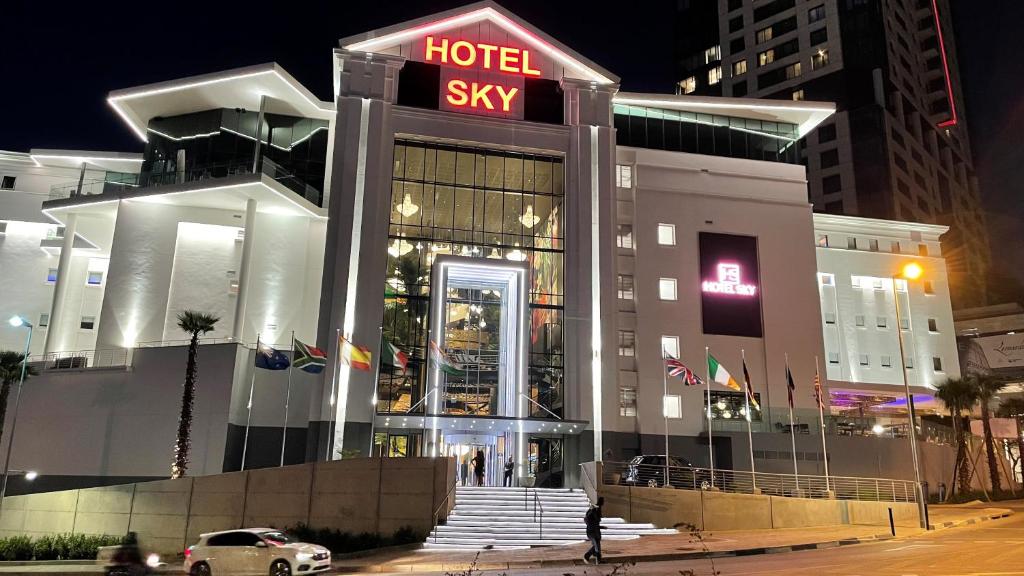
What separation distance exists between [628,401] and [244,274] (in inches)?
865

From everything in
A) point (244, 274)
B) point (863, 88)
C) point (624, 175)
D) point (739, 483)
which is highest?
point (863, 88)

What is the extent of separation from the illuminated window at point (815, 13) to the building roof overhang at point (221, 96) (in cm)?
7027

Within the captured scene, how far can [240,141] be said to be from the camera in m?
44.1

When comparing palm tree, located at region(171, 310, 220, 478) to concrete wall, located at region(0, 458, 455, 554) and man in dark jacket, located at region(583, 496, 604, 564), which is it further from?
man in dark jacket, located at region(583, 496, 604, 564)

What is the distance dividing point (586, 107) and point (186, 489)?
29.1 meters

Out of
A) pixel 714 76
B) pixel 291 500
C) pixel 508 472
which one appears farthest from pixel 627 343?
pixel 714 76

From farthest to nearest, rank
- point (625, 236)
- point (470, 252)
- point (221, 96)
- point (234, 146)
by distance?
point (625, 236), point (234, 146), point (221, 96), point (470, 252)

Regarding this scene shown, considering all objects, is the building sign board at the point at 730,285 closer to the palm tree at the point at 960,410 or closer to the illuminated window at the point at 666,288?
the illuminated window at the point at 666,288

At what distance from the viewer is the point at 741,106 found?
4925cm

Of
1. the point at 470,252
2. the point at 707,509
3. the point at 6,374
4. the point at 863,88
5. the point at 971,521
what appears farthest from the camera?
the point at 863,88

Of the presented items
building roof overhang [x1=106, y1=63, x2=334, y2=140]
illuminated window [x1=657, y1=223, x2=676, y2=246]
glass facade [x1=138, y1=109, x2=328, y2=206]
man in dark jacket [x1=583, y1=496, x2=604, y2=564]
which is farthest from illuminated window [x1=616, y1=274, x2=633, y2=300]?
man in dark jacket [x1=583, y1=496, x2=604, y2=564]

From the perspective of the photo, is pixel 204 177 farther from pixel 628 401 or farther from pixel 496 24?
pixel 628 401

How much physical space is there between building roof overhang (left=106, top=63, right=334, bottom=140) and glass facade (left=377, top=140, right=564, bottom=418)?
724 cm

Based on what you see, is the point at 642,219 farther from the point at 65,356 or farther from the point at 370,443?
the point at 65,356
